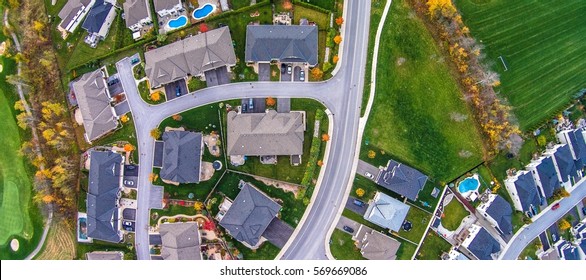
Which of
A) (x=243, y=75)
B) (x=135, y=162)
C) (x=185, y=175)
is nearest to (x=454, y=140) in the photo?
(x=243, y=75)

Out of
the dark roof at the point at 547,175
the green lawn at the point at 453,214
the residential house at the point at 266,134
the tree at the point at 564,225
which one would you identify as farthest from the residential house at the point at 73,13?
the tree at the point at 564,225

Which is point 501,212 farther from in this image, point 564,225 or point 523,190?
point 564,225

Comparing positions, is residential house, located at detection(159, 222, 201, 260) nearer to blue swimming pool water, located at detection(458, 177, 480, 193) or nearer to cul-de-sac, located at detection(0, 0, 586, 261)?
cul-de-sac, located at detection(0, 0, 586, 261)

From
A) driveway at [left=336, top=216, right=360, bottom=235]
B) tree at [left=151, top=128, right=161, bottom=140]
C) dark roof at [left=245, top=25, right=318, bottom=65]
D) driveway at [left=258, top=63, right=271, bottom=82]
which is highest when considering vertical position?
dark roof at [left=245, top=25, right=318, bottom=65]

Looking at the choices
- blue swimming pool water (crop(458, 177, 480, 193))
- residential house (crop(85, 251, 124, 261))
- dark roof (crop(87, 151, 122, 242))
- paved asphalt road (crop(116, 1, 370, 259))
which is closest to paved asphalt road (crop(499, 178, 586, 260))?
blue swimming pool water (crop(458, 177, 480, 193))

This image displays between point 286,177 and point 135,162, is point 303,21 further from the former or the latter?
point 135,162

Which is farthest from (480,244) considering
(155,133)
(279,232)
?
(155,133)

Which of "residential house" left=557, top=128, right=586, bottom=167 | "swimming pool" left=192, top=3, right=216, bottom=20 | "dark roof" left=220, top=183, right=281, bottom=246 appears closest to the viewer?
"dark roof" left=220, top=183, right=281, bottom=246
